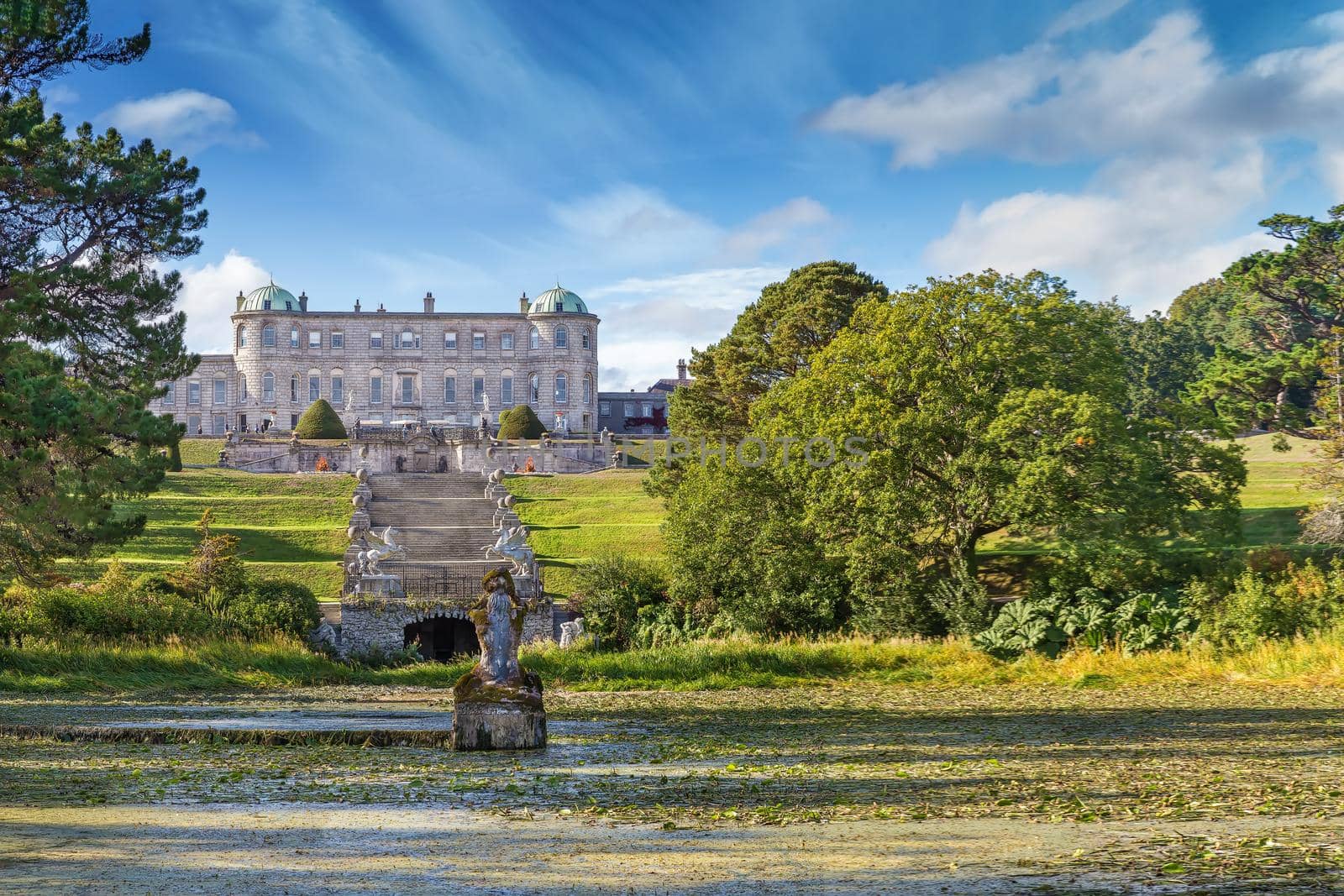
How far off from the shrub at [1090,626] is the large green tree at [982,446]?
3.21 ft

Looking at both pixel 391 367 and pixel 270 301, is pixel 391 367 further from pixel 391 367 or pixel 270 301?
Answer: pixel 270 301

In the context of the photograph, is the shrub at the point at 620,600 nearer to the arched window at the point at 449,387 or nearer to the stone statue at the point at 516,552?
the stone statue at the point at 516,552

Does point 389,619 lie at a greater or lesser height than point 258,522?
lesser

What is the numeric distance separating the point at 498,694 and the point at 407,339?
86.4 metres

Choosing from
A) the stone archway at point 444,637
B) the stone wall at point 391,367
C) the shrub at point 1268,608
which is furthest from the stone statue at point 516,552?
the stone wall at point 391,367

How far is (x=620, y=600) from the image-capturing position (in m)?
30.1

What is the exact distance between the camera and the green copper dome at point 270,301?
95.1m

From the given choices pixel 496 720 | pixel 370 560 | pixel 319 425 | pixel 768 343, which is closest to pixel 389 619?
pixel 370 560

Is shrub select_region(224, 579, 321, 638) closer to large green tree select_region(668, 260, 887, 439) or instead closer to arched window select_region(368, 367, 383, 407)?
large green tree select_region(668, 260, 887, 439)

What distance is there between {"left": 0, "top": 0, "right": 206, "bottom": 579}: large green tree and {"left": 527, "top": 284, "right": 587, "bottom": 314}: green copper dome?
246 ft

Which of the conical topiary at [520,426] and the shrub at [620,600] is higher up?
the conical topiary at [520,426]

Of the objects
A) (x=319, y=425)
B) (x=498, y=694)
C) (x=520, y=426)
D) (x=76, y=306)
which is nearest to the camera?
(x=498, y=694)

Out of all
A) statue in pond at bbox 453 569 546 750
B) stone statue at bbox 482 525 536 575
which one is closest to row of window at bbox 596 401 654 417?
stone statue at bbox 482 525 536 575

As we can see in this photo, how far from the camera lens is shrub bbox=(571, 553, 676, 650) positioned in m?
29.5
